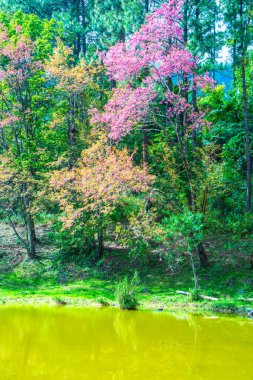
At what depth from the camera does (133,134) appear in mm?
26609

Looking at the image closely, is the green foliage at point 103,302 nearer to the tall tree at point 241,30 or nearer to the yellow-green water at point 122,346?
the yellow-green water at point 122,346

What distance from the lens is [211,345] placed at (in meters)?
10.4

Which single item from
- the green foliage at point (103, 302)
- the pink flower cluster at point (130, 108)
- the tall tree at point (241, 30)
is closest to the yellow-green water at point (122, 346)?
the green foliage at point (103, 302)

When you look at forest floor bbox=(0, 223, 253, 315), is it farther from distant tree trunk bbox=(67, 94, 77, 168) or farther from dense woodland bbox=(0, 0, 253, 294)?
distant tree trunk bbox=(67, 94, 77, 168)

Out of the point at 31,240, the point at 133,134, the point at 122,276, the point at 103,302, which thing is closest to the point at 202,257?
the point at 122,276

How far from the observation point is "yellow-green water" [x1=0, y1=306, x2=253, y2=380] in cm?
830

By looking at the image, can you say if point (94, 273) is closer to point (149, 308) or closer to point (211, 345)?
point (149, 308)

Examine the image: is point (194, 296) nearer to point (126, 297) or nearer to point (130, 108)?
point (126, 297)

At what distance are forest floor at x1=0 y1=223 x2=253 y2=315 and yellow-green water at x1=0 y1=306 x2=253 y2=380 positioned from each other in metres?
2.14

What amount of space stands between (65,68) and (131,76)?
25.5 feet

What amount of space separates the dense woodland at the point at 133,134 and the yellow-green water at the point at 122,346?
4675mm

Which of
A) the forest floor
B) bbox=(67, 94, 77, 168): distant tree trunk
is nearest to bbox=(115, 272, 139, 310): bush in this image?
the forest floor

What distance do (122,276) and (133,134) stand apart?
374 inches

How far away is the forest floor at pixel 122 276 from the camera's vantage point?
16828mm
